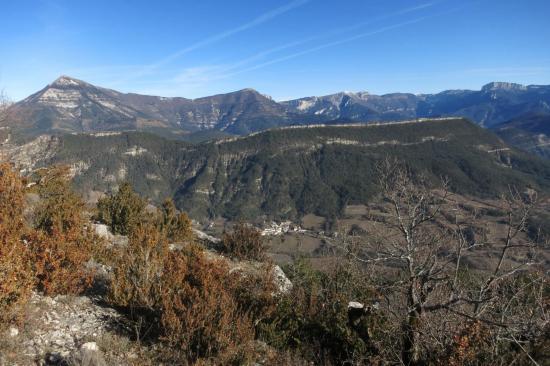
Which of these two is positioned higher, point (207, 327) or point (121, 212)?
point (207, 327)

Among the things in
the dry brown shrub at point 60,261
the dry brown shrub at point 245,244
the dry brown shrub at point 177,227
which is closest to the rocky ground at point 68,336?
the dry brown shrub at point 60,261

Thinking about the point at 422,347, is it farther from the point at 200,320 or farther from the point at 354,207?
the point at 354,207

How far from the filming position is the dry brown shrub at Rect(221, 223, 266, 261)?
18.4 m

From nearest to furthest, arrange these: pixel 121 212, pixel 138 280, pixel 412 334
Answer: pixel 412 334, pixel 138 280, pixel 121 212

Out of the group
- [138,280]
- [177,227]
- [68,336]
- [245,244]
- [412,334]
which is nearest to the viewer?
[68,336]

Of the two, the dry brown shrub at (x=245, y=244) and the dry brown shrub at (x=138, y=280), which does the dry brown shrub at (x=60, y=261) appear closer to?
the dry brown shrub at (x=138, y=280)

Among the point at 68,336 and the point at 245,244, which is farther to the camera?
the point at 245,244

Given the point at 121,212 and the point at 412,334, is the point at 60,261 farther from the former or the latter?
the point at 121,212

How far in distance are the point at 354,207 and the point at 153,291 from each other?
633ft

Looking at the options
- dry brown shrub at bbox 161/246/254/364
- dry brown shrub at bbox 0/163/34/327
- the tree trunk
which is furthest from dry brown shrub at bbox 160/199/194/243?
the tree trunk

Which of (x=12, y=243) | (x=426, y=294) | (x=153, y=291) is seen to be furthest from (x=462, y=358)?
(x=12, y=243)

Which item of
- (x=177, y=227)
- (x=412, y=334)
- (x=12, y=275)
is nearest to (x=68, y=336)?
(x=12, y=275)

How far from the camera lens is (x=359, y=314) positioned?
970 centimetres

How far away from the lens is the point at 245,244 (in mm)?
18500
